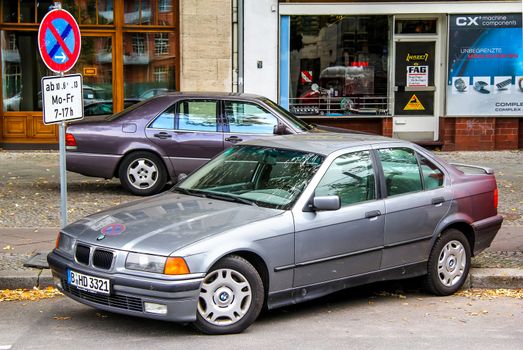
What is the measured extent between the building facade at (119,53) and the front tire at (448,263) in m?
10.0

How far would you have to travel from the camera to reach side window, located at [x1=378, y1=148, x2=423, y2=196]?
6.68 meters

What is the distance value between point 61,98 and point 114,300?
294 centimetres

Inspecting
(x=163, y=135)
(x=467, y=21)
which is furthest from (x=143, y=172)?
(x=467, y=21)

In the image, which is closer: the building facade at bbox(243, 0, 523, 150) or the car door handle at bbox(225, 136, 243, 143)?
the car door handle at bbox(225, 136, 243, 143)

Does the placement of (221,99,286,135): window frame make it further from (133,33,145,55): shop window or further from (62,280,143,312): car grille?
(62,280,143,312): car grille

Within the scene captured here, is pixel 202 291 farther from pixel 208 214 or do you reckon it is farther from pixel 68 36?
pixel 68 36

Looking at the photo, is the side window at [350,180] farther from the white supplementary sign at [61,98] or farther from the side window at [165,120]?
the side window at [165,120]

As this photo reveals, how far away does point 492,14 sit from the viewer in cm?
1617

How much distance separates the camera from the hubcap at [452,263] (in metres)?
6.93

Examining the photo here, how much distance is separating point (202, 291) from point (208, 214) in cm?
67

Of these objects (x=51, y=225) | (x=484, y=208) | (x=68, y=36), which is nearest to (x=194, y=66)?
(x=51, y=225)

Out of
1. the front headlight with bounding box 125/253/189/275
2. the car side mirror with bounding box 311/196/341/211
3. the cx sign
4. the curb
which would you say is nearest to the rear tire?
the curb

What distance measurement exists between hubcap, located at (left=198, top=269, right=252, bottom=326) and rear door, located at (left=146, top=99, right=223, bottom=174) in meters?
5.76

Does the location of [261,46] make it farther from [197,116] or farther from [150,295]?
[150,295]
